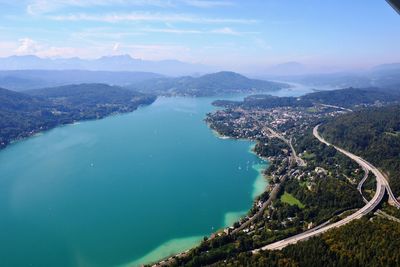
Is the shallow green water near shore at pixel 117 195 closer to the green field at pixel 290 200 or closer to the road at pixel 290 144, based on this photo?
the green field at pixel 290 200

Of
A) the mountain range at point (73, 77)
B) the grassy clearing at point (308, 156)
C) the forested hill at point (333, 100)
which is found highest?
the mountain range at point (73, 77)

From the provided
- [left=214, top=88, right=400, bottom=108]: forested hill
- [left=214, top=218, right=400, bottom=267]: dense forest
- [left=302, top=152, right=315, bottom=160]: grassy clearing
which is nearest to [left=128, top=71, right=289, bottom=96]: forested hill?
[left=214, top=88, right=400, bottom=108]: forested hill

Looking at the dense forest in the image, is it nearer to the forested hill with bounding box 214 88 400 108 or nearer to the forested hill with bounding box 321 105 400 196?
the forested hill with bounding box 321 105 400 196

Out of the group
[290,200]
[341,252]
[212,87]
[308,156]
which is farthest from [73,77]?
[341,252]

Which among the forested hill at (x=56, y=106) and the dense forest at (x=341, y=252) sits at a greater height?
the forested hill at (x=56, y=106)

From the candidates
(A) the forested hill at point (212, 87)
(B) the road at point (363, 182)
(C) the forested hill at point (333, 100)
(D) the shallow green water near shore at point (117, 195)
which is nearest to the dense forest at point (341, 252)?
(D) the shallow green water near shore at point (117, 195)

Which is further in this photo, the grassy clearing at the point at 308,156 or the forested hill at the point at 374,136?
the grassy clearing at the point at 308,156

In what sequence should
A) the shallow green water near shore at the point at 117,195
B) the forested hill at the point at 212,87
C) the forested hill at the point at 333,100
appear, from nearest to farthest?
the shallow green water near shore at the point at 117,195, the forested hill at the point at 333,100, the forested hill at the point at 212,87

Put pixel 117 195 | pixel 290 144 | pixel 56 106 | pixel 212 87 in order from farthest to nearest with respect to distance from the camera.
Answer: pixel 212 87 < pixel 56 106 < pixel 290 144 < pixel 117 195

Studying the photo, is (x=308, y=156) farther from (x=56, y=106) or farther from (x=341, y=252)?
(x=56, y=106)
